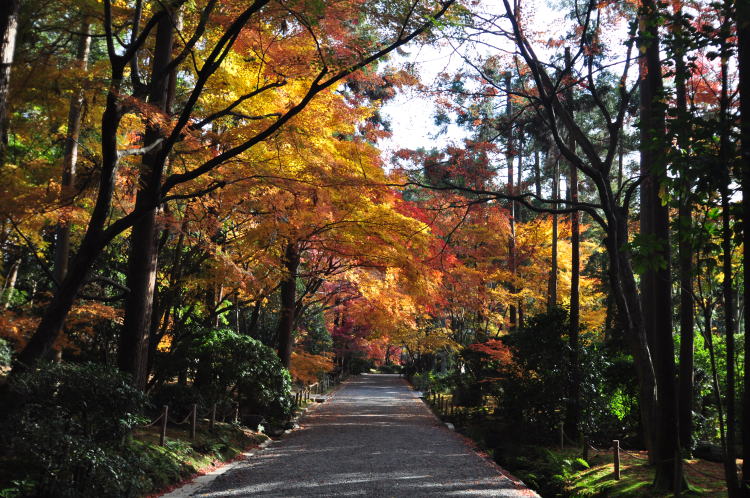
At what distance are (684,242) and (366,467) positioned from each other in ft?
21.0

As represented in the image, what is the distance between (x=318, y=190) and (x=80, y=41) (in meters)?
6.06

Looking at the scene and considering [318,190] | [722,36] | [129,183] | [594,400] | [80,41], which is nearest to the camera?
[722,36]

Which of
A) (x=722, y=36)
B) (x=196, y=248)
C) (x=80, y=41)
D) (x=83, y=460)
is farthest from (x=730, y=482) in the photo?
(x=80, y=41)

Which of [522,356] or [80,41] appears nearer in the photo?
[80,41]

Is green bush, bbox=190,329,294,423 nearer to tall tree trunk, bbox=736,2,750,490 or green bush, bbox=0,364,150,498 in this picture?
green bush, bbox=0,364,150,498

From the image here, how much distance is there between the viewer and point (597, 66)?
32.4 ft

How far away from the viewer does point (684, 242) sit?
6145mm

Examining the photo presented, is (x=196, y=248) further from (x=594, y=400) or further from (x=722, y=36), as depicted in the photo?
(x=722, y=36)

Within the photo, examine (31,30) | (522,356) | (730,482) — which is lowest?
(730,482)

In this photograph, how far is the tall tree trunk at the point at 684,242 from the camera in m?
5.32

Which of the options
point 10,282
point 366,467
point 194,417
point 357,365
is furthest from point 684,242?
point 357,365

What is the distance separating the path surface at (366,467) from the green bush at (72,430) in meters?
1.93

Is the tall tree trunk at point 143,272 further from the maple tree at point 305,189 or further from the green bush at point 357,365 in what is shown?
the green bush at point 357,365

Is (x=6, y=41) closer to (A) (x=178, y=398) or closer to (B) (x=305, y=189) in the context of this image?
(B) (x=305, y=189)
